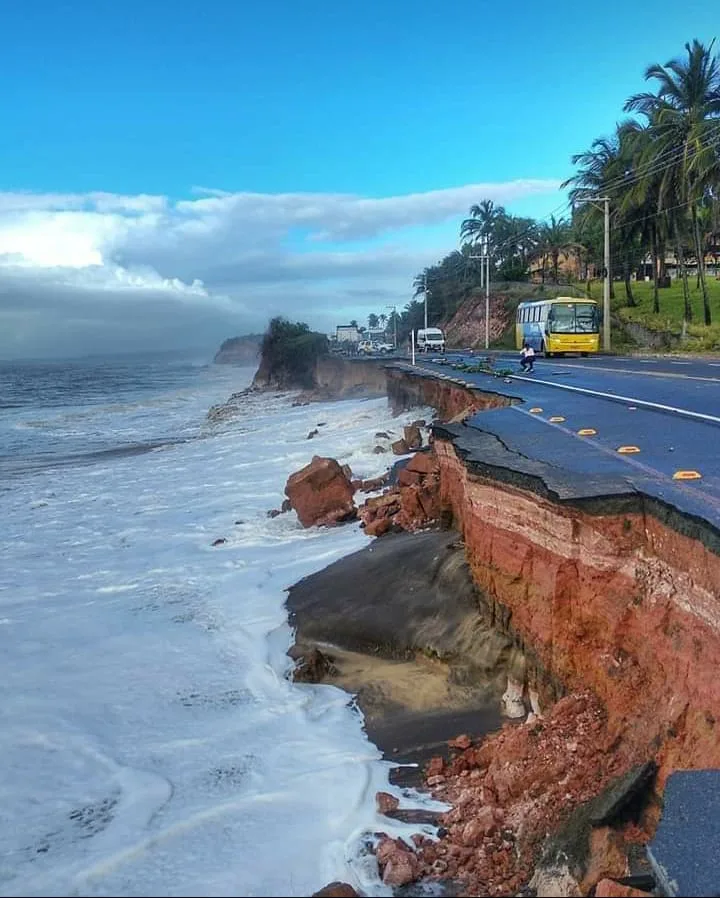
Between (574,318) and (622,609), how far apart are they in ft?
102

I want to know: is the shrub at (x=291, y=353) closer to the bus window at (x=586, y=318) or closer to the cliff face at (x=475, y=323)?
the cliff face at (x=475, y=323)

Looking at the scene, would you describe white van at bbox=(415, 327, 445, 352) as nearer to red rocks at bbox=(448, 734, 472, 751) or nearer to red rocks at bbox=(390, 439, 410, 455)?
red rocks at bbox=(390, 439, 410, 455)

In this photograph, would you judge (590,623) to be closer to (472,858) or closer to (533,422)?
(472,858)

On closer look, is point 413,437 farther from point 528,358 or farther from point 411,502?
point 411,502

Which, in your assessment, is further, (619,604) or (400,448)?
(400,448)

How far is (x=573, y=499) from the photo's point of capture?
6918 millimetres

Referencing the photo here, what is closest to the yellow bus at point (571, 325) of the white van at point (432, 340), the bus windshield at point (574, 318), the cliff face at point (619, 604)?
the bus windshield at point (574, 318)

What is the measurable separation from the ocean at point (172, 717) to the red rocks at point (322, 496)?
1.21 feet

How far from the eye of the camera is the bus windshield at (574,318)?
35.3 metres

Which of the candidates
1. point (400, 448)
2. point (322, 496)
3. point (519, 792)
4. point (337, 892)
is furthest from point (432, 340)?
point (337, 892)

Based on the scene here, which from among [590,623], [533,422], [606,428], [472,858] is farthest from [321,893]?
[533,422]

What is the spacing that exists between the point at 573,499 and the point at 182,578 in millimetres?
7690

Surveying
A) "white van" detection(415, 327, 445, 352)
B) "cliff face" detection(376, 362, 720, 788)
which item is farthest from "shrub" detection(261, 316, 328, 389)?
"cliff face" detection(376, 362, 720, 788)

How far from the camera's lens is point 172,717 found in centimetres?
774
